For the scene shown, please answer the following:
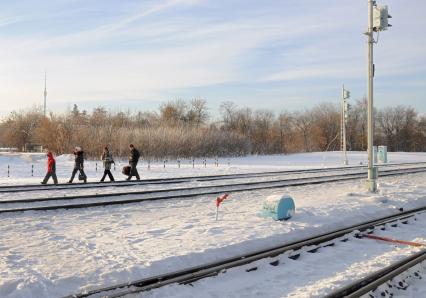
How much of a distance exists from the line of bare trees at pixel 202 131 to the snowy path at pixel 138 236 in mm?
34188

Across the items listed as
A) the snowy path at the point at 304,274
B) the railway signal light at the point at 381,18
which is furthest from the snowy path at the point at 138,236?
the railway signal light at the point at 381,18

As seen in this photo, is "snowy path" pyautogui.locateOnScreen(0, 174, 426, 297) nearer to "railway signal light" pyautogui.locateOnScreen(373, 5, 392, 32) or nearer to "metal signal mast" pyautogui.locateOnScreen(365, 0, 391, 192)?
"metal signal mast" pyautogui.locateOnScreen(365, 0, 391, 192)

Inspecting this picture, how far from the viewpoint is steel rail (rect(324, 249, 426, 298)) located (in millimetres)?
6298

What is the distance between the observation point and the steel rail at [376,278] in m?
6.30

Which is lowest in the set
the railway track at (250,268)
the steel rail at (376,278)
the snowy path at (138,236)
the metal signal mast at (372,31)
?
the steel rail at (376,278)

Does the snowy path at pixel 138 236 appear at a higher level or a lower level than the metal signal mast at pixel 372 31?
lower

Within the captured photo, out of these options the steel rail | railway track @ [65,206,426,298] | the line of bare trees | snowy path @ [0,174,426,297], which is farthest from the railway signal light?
the line of bare trees

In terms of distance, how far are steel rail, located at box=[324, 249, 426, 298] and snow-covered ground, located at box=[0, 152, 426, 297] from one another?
12.2 inches

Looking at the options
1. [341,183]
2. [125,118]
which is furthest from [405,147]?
[341,183]

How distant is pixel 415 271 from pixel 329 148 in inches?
3706

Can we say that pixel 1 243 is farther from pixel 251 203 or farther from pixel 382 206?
pixel 382 206

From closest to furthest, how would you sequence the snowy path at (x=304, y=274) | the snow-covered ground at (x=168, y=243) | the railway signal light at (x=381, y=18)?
1. the snowy path at (x=304, y=274)
2. the snow-covered ground at (x=168, y=243)
3. the railway signal light at (x=381, y=18)

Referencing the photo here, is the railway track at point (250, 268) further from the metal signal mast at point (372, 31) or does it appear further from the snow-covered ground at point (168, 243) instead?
the metal signal mast at point (372, 31)

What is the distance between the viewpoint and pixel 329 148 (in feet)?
325
